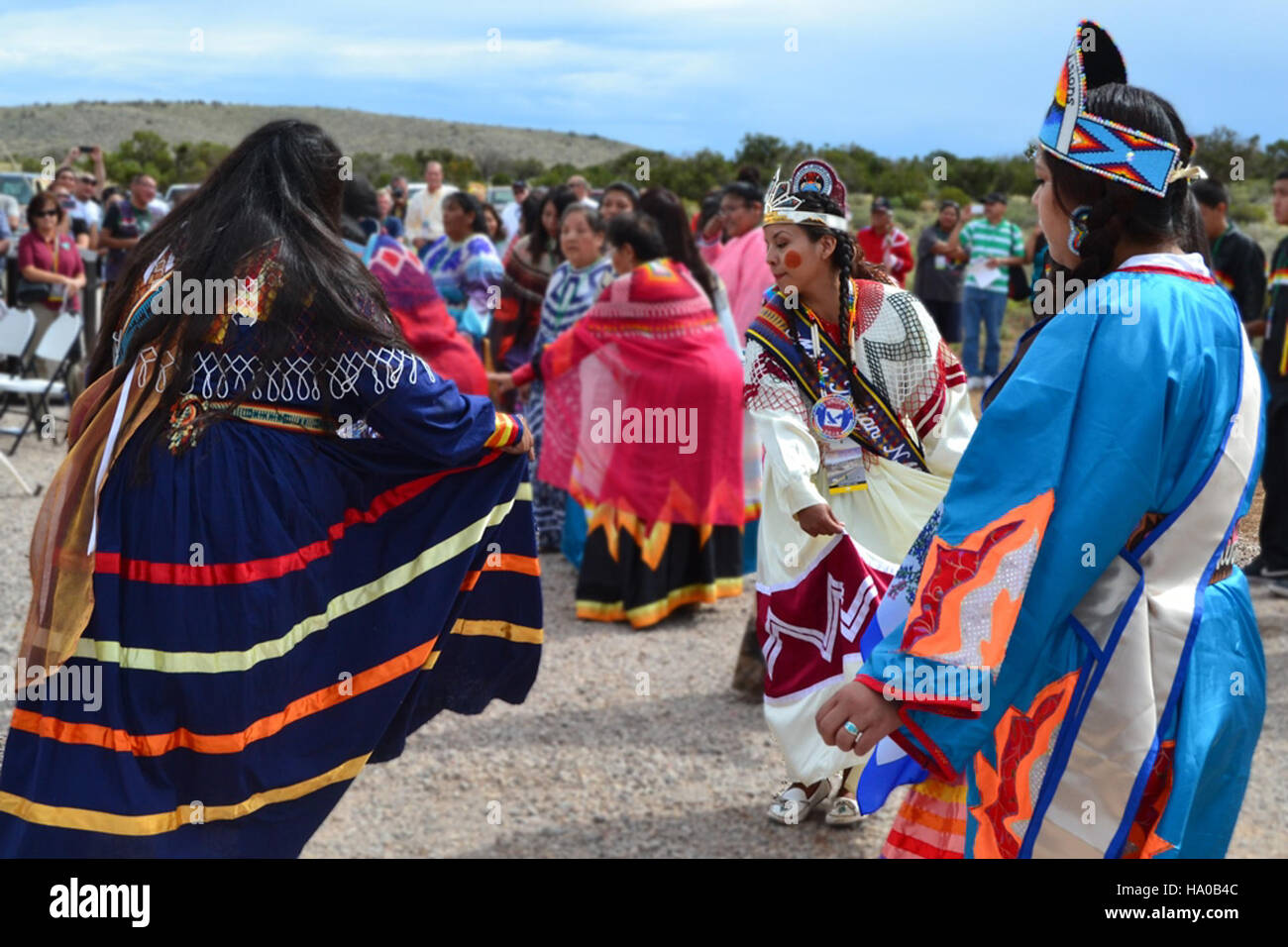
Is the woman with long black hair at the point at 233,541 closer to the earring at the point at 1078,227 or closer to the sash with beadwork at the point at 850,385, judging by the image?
the sash with beadwork at the point at 850,385

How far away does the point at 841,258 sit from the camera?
12.9 feet

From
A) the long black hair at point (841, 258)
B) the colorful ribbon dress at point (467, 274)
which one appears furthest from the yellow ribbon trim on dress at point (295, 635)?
the colorful ribbon dress at point (467, 274)

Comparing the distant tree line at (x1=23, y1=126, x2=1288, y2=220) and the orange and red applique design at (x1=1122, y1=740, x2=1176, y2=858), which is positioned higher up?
the distant tree line at (x1=23, y1=126, x2=1288, y2=220)

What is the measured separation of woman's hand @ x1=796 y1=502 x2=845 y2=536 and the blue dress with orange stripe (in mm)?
831

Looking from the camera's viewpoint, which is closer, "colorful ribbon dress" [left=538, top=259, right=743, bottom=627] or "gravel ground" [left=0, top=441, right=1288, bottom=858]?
"gravel ground" [left=0, top=441, right=1288, bottom=858]

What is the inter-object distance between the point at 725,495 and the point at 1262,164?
2635cm

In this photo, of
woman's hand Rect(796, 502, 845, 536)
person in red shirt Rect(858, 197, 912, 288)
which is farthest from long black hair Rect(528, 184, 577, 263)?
person in red shirt Rect(858, 197, 912, 288)

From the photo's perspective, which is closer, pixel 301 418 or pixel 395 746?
pixel 301 418

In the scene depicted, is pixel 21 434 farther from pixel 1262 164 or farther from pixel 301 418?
pixel 1262 164

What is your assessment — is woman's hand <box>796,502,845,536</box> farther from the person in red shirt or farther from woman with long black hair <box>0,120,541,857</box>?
the person in red shirt

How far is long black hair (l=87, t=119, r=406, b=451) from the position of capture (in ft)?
9.64

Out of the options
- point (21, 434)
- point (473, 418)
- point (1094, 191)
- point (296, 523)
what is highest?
point (1094, 191)

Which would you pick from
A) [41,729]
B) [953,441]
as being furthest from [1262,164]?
[41,729]

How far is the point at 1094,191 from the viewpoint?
2.14m
